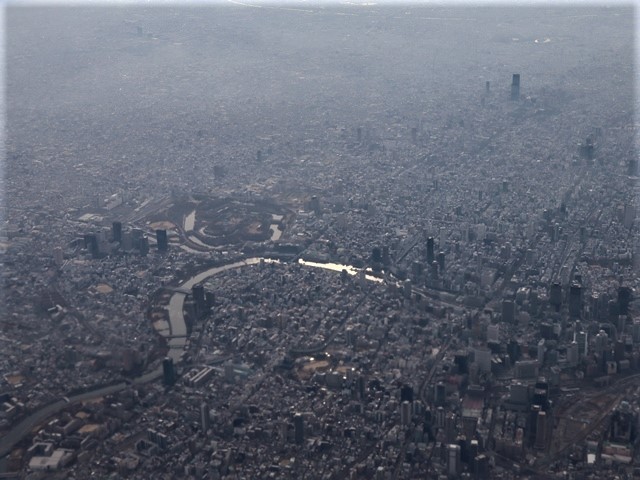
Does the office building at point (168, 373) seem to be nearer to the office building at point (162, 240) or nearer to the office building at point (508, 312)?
the office building at point (508, 312)

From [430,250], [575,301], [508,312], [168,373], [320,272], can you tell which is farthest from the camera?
[430,250]

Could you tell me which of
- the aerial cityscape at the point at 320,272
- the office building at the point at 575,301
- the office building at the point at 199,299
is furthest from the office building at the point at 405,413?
Answer: the office building at the point at 199,299

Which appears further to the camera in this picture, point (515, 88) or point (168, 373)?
point (515, 88)

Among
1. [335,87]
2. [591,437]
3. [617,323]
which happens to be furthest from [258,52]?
[591,437]

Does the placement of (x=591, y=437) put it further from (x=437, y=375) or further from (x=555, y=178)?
(x=555, y=178)

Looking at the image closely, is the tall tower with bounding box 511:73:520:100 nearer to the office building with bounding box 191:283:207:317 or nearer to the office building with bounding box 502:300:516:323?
the office building with bounding box 502:300:516:323

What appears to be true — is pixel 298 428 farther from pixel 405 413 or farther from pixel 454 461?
pixel 454 461

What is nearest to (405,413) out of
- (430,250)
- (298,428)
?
(298,428)

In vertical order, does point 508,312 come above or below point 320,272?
above

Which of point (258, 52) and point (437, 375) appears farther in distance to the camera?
point (258, 52)
